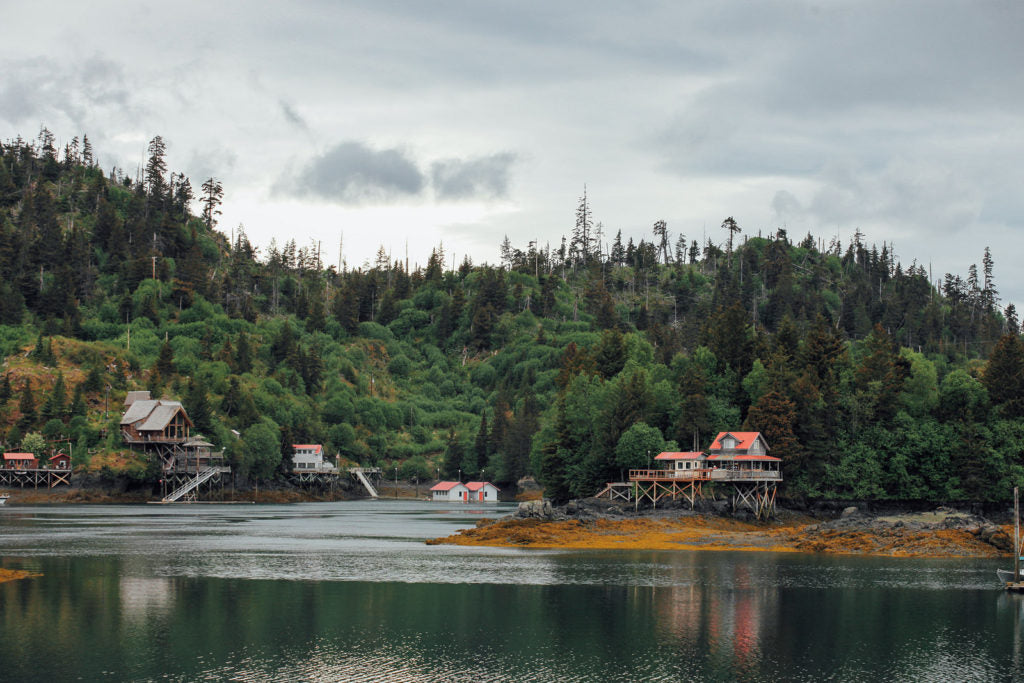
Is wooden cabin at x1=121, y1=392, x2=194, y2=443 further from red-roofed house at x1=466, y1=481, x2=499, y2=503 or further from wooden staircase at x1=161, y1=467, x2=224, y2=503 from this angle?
red-roofed house at x1=466, y1=481, x2=499, y2=503

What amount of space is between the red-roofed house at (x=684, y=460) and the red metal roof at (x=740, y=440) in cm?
183

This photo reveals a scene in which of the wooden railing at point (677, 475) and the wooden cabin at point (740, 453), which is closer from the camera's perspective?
the wooden railing at point (677, 475)

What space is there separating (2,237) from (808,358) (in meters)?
165

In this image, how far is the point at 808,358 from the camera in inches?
4958

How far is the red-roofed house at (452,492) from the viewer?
178500mm

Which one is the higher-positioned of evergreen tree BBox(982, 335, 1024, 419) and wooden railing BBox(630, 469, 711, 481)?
evergreen tree BBox(982, 335, 1024, 419)

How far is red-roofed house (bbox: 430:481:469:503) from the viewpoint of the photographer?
586 feet

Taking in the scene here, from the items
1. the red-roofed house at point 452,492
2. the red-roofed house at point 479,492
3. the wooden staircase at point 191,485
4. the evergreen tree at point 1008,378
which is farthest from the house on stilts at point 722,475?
the wooden staircase at point 191,485

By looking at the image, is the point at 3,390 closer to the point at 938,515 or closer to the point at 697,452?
the point at 697,452

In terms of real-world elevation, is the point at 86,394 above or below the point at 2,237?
below

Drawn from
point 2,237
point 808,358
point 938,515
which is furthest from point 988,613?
point 2,237

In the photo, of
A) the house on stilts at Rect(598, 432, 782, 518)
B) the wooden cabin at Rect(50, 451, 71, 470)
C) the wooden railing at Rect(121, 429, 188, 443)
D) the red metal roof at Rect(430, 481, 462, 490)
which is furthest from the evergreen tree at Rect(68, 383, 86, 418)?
the house on stilts at Rect(598, 432, 782, 518)

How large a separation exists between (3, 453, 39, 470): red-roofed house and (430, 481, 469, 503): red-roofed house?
69.6 m

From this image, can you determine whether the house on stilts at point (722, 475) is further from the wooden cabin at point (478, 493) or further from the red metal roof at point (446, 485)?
the red metal roof at point (446, 485)
